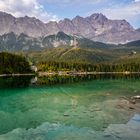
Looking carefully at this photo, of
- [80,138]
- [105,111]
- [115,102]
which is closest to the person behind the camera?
[80,138]

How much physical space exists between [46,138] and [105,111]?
91.3 ft

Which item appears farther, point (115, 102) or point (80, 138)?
point (115, 102)

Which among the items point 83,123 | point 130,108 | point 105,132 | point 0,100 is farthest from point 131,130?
point 0,100

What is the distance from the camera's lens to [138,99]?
94938 mm

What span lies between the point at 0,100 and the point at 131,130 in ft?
188

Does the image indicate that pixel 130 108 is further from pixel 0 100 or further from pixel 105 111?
pixel 0 100

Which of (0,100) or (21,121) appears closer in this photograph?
(21,121)

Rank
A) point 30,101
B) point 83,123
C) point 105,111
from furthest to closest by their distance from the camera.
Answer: point 30,101, point 105,111, point 83,123

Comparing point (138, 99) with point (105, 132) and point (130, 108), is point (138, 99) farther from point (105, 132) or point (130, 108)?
point (105, 132)

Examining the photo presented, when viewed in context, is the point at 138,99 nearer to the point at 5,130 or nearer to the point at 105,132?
the point at 105,132

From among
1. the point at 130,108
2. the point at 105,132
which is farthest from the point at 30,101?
the point at 105,132

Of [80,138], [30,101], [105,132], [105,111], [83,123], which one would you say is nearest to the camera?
[80,138]

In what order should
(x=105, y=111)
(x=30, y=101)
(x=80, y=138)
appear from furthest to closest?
(x=30, y=101), (x=105, y=111), (x=80, y=138)

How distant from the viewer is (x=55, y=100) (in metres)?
99.8
